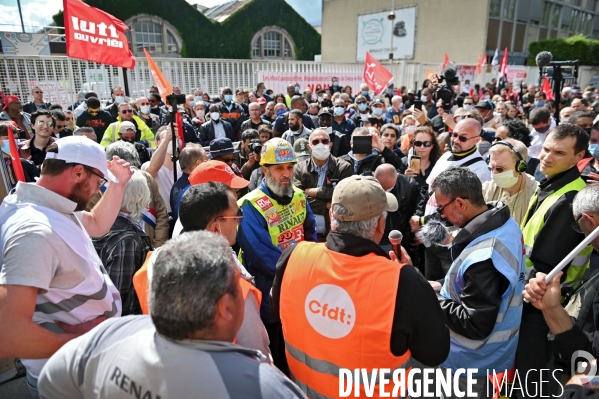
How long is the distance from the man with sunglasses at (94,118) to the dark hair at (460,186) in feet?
23.5

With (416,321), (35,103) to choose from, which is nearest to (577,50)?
(35,103)

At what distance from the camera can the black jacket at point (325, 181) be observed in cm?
436

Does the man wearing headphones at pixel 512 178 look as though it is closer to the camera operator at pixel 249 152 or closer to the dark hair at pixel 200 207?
the dark hair at pixel 200 207

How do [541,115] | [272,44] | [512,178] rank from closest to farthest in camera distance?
[512,178] < [541,115] < [272,44]

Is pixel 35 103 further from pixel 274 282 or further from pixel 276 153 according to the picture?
pixel 274 282

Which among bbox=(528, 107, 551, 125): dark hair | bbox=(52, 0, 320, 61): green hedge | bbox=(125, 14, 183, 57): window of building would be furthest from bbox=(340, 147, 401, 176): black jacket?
bbox=(125, 14, 183, 57): window of building

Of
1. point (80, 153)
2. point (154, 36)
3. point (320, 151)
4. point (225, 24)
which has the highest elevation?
point (225, 24)

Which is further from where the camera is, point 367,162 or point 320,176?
point 367,162

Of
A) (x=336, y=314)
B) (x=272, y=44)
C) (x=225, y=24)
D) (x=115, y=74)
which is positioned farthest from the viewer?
(x=272, y=44)

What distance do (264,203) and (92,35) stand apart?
17.2 ft

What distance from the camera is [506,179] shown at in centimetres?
344

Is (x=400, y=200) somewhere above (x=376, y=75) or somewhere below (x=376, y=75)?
below

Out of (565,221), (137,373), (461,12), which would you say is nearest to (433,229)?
(565,221)

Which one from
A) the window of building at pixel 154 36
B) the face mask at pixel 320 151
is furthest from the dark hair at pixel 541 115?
the window of building at pixel 154 36
